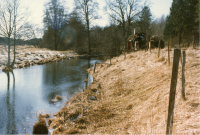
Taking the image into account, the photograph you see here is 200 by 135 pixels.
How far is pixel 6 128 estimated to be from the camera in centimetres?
688

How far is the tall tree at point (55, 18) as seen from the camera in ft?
124

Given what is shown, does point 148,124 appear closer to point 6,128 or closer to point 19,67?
point 6,128

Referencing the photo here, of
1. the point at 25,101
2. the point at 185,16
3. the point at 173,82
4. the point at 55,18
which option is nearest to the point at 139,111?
the point at 173,82

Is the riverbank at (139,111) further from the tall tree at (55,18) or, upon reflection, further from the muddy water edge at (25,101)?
the tall tree at (55,18)

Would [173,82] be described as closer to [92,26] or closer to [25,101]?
[25,101]

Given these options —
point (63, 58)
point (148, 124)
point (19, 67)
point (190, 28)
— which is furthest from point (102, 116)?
point (63, 58)

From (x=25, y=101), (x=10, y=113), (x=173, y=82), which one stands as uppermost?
(x=173, y=82)

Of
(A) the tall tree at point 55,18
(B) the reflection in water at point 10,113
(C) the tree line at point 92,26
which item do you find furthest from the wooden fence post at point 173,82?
(A) the tall tree at point 55,18

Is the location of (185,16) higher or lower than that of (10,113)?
higher

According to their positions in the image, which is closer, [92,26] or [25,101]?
[25,101]

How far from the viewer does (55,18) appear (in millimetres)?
38719

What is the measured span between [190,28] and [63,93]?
75.4 feet

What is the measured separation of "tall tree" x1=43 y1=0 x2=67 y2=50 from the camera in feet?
124

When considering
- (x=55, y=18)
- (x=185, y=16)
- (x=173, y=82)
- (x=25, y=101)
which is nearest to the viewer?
(x=173, y=82)
